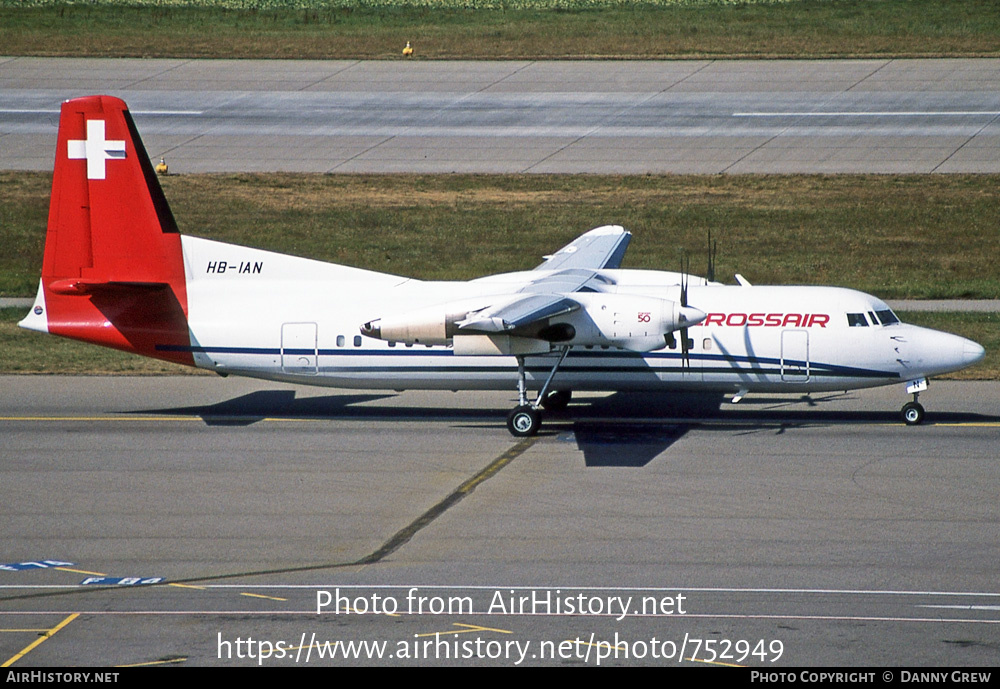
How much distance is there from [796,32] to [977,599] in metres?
51.5

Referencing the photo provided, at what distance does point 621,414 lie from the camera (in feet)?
80.9

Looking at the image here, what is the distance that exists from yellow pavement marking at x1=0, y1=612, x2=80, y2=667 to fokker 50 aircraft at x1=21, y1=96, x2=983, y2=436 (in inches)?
401

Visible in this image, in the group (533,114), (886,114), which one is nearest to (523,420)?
(533,114)

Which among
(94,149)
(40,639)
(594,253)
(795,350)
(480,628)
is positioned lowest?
(480,628)

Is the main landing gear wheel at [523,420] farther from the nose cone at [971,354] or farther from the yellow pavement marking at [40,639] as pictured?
the yellow pavement marking at [40,639]

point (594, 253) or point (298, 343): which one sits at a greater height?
point (594, 253)

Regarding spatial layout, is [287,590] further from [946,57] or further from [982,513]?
[946,57]

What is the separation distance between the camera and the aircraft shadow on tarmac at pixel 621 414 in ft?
75.0

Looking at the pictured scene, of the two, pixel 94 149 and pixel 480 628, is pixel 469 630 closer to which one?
pixel 480 628

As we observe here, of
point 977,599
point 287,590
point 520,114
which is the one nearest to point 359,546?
point 287,590

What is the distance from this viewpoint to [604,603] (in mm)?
13664

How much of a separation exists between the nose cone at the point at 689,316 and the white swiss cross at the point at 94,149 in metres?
11.1

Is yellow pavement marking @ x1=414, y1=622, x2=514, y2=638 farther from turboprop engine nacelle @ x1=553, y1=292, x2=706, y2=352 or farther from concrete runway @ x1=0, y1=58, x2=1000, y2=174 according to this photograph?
concrete runway @ x1=0, y1=58, x2=1000, y2=174

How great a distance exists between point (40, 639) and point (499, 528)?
21.5 ft
